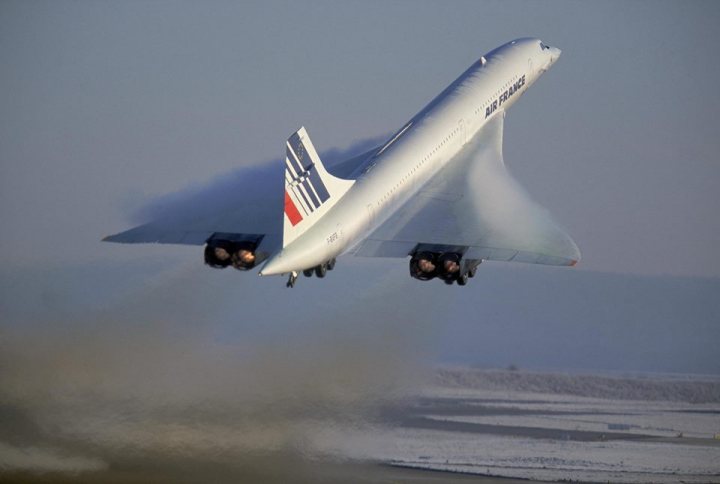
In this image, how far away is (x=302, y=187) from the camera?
156ft

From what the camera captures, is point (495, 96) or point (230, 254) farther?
point (495, 96)

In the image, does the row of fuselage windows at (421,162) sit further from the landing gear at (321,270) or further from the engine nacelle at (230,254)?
the engine nacelle at (230,254)

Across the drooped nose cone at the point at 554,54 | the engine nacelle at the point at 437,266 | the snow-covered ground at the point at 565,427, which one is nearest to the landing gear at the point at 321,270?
the engine nacelle at the point at 437,266

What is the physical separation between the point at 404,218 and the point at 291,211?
17.2 ft

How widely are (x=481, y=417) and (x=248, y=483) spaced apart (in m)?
12.0

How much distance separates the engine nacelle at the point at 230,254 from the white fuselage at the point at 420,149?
221 centimetres

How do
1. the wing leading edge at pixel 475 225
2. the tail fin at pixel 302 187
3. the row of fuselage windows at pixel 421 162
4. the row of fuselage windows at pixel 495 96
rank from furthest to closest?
the row of fuselage windows at pixel 495 96, the row of fuselage windows at pixel 421 162, the wing leading edge at pixel 475 225, the tail fin at pixel 302 187

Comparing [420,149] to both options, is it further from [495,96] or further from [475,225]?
[495,96]

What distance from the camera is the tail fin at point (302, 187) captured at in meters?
47.2

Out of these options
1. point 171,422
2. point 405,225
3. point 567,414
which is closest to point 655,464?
point 567,414

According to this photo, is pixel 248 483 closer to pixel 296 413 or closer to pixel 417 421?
pixel 296 413

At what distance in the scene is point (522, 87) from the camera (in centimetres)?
6197

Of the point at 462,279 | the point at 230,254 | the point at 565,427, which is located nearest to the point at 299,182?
the point at 230,254

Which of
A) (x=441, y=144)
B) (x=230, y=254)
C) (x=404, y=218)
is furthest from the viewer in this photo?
(x=441, y=144)
